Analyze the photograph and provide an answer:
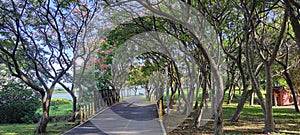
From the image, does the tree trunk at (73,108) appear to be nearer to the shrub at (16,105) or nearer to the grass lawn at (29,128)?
the grass lawn at (29,128)

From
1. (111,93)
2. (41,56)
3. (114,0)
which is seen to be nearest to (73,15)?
(41,56)

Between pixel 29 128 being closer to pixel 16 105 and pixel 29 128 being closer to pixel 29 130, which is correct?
pixel 29 130

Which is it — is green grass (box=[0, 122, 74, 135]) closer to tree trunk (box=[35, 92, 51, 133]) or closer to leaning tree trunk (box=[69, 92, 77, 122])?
tree trunk (box=[35, 92, 51, 133])

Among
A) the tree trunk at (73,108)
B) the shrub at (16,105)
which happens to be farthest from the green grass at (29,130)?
the shrub at (16,105)

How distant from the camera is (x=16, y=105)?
1566 cm

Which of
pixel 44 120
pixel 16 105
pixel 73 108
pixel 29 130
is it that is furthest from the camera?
pixel 16 105

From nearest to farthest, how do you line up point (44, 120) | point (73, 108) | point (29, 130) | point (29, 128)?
point (44, 120), point (29, 130), point (29, 128), point (73, 108)

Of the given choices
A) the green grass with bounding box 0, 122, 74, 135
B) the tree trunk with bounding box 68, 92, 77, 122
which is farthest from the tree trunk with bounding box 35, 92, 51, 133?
the tree trunk with bounding box 68, 92, 77, 122

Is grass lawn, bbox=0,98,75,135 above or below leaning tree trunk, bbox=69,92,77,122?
below

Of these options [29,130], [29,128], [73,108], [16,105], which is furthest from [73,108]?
[16,105]

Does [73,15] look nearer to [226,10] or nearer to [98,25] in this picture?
[98,25]

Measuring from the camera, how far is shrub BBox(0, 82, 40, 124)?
15664mm

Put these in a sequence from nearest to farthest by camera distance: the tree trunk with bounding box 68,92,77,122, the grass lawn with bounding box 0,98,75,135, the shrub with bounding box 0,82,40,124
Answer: the grass lawn with bounding box 0,98,75,135 → the tree trunk with bounding box 68,92,77,122 → the shrub with bounding box 0,82,40,124

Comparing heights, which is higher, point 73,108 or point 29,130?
point 73,108
